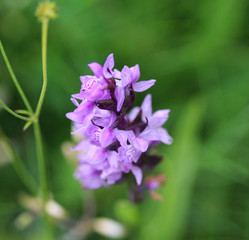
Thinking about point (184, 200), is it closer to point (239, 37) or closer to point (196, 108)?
point (196, 108)

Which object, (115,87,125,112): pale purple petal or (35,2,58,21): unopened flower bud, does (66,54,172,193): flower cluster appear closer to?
(115,87,125,112): pale purple petal

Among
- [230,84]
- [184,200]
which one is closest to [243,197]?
[184,200]

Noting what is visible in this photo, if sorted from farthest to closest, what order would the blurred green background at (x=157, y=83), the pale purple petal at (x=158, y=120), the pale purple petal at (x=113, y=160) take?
the blurred green background at (x=157, y=83) → the pale purple petal at (x=158, y=120) → the pale purple petal at (x=113, y=160)

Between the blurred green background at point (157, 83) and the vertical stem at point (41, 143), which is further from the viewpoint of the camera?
the blurred green background at point (157, 83)

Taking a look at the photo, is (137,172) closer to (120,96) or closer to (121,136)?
(121,136)

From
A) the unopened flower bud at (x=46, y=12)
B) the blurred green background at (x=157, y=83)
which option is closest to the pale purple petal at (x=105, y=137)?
the unopened flower bud at (x=46, y=12)

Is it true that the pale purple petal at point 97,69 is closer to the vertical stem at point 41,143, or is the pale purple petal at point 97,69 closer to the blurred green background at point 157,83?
the vertical stem at point 41,143

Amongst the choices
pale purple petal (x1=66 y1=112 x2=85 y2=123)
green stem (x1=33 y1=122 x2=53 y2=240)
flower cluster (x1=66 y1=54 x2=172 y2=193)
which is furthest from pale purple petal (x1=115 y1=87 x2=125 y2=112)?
green stem (x1=33 y1=122 x2=53 y2=240)
